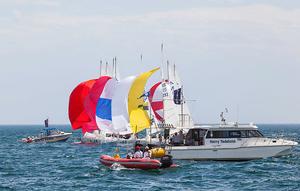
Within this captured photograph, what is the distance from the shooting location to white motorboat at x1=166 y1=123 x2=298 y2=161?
4978 cm

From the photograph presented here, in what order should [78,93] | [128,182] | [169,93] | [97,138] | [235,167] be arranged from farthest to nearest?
[97,138] < [78,93] < [169,93] < [235,167] < [128,182]

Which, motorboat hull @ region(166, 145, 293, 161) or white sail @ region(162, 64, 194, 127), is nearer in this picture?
motorboat hull @ region(166, 145, 293, 161)

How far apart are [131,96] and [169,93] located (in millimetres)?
5952

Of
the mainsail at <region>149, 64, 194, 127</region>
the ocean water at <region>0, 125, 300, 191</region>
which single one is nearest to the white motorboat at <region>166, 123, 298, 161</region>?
the ocean water at <region>0, 125, 300, 191</region>

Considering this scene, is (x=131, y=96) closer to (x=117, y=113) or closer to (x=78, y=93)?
(x=117, y=113)

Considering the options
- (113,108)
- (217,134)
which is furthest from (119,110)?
(217,134)

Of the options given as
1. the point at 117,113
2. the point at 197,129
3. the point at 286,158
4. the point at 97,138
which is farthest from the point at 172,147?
the point at 97,138

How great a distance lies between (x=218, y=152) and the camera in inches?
1965

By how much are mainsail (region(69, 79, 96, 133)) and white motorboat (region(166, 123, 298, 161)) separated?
31.6 m

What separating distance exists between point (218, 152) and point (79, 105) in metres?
33.9

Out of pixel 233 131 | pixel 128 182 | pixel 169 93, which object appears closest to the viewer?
pixel 128 182

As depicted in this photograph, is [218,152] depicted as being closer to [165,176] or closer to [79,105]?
[165,176]

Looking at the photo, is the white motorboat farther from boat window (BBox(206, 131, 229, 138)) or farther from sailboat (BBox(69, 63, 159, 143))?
sailboat (BBox(69, 63, 159, 143))

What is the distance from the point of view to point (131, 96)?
66.6 m
